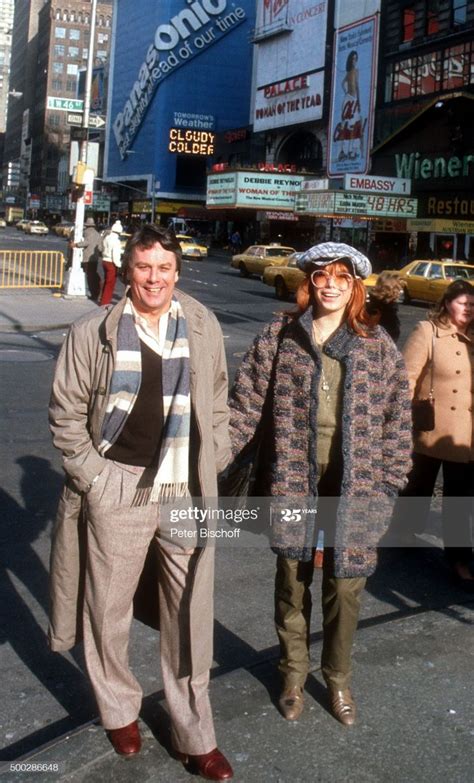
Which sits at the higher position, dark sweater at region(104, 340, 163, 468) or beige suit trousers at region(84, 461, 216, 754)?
dark sweater at region(104, 340, 163, 468)

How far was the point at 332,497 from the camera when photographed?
3.73m

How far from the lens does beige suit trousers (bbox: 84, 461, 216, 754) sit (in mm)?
3354

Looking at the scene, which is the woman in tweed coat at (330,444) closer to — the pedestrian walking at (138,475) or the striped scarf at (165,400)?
the pedestrian walking at (138,475)

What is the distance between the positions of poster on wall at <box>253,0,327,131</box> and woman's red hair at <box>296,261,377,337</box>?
5763cm

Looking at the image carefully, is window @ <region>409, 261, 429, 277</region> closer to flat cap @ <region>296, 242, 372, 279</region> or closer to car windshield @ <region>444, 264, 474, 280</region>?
car windshield @ <region>444, 264, 474, 280</region>

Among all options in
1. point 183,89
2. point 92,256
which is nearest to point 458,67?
point 92,256

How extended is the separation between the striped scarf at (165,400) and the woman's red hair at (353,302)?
693mm

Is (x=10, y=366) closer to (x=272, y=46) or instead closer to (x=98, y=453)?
(x=98, y=453)

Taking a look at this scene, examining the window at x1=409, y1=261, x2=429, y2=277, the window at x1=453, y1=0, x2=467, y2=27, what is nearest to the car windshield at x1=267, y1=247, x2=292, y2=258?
the window at x1=409, y1=261, x2=429, y2=277

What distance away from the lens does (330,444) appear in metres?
3.72

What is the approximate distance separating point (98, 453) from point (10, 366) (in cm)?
965

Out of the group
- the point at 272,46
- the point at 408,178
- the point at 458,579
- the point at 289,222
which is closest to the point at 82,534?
the point at 458,579

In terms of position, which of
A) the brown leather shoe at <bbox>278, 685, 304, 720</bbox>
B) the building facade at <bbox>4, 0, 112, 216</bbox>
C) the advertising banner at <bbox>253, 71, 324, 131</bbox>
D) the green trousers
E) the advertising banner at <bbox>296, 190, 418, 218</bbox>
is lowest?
the brown leather shoe at <bbox>278, 685, 304, 720</bbox>

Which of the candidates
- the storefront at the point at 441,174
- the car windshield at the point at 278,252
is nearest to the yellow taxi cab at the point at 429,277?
the car windshield at the point at 278,252
